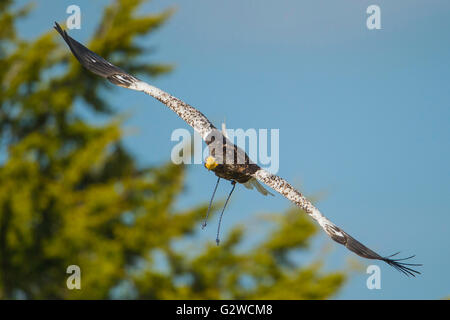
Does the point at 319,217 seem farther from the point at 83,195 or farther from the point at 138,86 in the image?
the point at 83,195

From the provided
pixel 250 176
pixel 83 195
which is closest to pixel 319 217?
pixel 250 176

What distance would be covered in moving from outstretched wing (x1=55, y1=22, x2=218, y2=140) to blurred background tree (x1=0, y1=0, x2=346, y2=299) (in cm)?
1113

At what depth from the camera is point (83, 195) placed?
22328mm

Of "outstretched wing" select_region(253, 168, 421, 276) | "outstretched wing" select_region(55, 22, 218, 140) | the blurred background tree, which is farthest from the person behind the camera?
the blurred background tree

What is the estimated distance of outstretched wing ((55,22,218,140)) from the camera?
7.45m

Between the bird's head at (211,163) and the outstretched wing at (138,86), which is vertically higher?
the outstretched wing at (138,86)

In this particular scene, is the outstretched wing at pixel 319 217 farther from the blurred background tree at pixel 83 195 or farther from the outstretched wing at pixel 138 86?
the blurred background tree at pixel 83 195

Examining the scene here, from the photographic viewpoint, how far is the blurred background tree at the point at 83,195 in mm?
20516

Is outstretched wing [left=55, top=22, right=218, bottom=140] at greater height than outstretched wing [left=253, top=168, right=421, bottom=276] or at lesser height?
greater

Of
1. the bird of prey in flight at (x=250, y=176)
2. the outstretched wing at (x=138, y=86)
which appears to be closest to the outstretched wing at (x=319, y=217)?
the bird of prey in flight at (x=250, y=176)

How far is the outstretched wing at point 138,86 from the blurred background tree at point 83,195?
36.5ft

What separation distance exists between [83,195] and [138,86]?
14697 mm

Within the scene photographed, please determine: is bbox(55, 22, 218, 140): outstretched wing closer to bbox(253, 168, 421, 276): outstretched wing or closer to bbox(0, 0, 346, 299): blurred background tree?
bbox(253, 168, 421, 276): outstretched wing

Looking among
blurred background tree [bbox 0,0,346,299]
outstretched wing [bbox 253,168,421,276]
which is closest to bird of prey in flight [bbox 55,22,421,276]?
outstretched wing [bbox 253,168,421,276]
